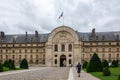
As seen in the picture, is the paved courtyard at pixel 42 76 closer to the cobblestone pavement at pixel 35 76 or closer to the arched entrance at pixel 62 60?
the cobblestone pavement at pixel 35 76

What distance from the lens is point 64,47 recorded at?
341 feet

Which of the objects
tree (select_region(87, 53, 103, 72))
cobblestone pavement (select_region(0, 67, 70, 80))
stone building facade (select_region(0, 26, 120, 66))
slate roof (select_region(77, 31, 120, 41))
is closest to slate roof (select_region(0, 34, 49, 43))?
stone building facade (select_region(0, 26, 120, 66))

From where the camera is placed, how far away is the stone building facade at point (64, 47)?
10294 cm

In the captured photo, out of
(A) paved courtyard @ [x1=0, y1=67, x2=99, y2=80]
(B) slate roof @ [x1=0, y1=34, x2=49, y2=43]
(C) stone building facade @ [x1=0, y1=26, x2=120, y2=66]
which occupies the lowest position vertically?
(A) paved courtyard @ [x1=0, y1=67, x2=99, y2=80]

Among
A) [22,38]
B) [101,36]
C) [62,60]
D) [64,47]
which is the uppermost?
[101,36]

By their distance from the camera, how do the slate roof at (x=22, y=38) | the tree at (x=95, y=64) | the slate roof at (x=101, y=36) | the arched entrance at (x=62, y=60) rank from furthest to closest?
1. the slate roof at (x=22, y=38)
2. the slate roof at (x=101, y=36)
3. the arched entrance at (x=62, y=60)
4. the tree at (x=95, y=64)

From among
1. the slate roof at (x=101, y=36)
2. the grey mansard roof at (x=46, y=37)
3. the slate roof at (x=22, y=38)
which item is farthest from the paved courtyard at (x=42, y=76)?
the slate roof at (x=22, y=38)

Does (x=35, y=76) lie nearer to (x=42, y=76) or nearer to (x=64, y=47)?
(x=42, y=76)

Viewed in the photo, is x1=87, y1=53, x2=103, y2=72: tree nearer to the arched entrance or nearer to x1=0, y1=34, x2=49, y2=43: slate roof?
the arched entrance

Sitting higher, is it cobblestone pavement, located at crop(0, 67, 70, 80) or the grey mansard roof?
the grey mansard roof

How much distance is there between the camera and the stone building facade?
103m

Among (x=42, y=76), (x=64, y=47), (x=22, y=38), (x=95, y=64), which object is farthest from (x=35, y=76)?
(x=22, y=38)

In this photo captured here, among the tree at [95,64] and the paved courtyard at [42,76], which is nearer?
the paved courtyard at [42,76]

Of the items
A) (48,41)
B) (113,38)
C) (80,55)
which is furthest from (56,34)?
(113,38)
